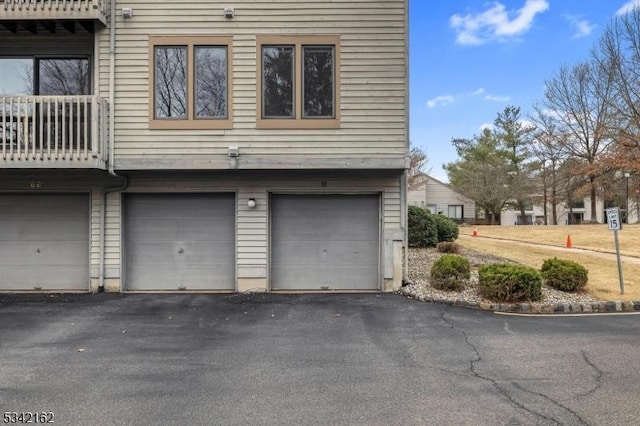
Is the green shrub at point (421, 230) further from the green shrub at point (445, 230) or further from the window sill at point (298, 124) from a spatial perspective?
the window sill at point (298, 124)

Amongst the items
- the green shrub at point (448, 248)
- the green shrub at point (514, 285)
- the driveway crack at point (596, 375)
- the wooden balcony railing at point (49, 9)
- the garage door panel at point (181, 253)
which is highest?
the wooden balcony railing at point (49, 9)

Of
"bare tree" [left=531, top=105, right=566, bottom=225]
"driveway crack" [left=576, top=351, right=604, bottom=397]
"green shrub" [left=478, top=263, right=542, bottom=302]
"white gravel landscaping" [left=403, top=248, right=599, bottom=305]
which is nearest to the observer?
"driveway crack" [left=576, top=351, right=604, bottom=397]

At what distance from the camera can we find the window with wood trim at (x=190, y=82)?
9.71m

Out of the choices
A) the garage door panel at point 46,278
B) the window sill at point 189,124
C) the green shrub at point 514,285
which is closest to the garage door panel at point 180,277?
the garage door panel at point 46,278

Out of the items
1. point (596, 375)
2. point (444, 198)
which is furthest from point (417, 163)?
point (596, 375)

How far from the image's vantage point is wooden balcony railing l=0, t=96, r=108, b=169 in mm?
8953

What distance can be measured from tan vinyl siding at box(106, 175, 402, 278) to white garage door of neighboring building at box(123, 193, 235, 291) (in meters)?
0.26

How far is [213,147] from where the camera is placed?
9656mm

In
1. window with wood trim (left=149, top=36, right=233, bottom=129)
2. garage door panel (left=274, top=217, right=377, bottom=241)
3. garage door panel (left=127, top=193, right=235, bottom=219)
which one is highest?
window with wood trim (left=149, top=36, right=233, bottom=129)

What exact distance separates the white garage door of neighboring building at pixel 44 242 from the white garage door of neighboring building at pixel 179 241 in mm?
1072

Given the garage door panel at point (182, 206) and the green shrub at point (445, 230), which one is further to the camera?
the green shrub at point (445, 230)

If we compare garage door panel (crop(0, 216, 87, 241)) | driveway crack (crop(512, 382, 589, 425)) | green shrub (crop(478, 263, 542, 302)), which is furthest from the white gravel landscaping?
garage door panel (crop(0, 216, 87, 241))

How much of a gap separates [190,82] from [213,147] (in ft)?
4.79

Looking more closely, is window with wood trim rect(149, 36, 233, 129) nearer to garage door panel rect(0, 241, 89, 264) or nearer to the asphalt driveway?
garage door panel rect(0, 241, 89, 264)
